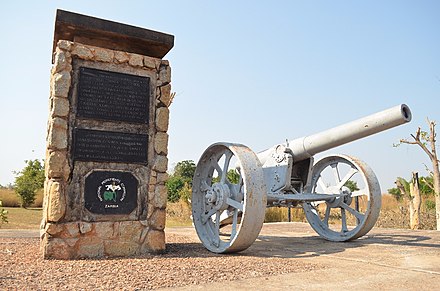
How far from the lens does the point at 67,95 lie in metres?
5.16

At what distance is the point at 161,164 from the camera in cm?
563

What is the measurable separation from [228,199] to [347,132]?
2.20m

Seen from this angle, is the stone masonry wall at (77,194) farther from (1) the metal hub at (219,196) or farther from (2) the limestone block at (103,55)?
(1) the metal hub at (219,196)

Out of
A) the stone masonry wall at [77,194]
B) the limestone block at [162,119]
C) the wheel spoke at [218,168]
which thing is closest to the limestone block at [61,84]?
the stone masonry wall at [77,194]

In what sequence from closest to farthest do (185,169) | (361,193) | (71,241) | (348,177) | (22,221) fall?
(71,241), (361,193), (348,177), (22,221), (185,169)

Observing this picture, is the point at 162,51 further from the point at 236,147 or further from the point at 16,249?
the point at 16,249

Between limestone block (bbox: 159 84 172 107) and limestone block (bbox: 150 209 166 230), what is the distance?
1.45 metres

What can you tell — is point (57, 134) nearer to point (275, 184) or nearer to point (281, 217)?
point (275, 184)

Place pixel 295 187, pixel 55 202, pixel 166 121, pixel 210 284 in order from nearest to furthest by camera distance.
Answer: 1. pixel 210 284
2. pixel 55 202
3. pixel 166 121
4. pixel 295 187

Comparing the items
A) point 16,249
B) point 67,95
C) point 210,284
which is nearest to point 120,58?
point 67,95

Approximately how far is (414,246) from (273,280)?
144 inches

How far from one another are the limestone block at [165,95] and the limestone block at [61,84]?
1223mm

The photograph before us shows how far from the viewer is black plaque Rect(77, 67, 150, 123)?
5.28 m

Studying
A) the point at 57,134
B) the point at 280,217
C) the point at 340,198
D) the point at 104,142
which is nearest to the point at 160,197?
the point at 104,142
